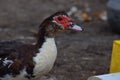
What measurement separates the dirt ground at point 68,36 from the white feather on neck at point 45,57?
0.85 m

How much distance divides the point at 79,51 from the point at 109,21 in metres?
1.57

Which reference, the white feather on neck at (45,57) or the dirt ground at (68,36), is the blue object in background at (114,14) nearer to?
the dirt ground at (68,36)

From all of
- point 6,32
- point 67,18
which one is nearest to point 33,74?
point 67,18

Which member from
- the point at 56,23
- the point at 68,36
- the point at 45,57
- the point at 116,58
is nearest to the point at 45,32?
the point at 56,23

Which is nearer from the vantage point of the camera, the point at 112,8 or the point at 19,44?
the point at 19,44

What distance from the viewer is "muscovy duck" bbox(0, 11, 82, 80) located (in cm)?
405

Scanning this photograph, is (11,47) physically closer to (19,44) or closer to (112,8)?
(19,44)

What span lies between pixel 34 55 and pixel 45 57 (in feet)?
0.36

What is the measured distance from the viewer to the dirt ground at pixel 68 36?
546 centimetres

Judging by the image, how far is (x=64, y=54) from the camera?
6.07 metres

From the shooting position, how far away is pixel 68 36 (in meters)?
7.30

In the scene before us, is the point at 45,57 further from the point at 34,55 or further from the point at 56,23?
the point at 56,23

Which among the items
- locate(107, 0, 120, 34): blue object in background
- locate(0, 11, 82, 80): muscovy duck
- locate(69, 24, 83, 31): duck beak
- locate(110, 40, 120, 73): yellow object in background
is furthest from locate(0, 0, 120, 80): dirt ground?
locate(69, 24, 83, 31): duck beak

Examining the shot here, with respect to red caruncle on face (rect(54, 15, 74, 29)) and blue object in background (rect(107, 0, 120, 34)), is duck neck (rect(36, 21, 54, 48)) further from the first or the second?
blue object in background (rect(107, 0, 120, 34))
